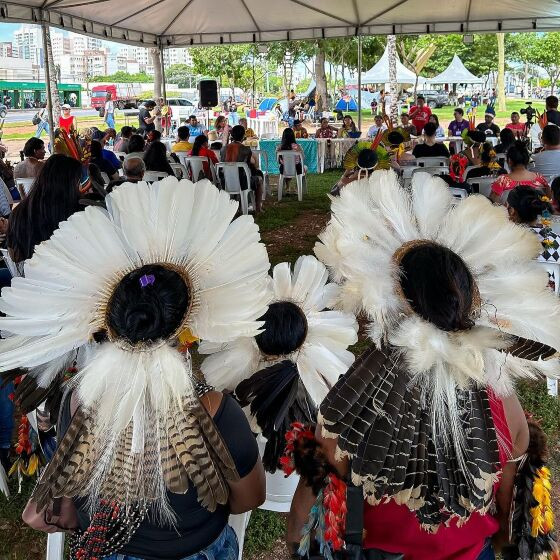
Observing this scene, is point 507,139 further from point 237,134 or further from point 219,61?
point 219,61

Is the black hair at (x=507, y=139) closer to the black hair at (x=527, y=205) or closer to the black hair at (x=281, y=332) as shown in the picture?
the black hair at (x=527, y=205)

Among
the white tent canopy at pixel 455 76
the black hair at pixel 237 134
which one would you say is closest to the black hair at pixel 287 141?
the black hair at pixel 237 134

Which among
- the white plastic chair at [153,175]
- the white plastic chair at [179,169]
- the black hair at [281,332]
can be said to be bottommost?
the white plastic chair at [179,169]

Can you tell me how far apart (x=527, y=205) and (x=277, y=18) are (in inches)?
326

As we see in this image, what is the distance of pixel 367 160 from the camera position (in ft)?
18.0

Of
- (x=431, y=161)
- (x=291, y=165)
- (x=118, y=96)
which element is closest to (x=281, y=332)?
(x=431, y=161)

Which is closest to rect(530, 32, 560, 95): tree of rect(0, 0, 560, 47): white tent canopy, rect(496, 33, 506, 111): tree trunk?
rect(496, 33, 506, 111): tree trunk

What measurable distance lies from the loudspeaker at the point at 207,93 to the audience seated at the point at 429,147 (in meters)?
9.05

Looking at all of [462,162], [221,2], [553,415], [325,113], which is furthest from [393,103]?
[553,415]

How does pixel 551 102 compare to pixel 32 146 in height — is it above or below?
above

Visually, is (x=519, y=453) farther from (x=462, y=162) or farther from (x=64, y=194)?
(x=462, y=162)

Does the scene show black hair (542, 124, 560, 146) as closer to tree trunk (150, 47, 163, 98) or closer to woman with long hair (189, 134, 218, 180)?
woman with long hair (189, 134, 218, 180)

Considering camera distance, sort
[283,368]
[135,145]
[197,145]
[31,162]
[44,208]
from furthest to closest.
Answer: [197,145] → [135,145] → [31,162] → [44,208] → [283,368]

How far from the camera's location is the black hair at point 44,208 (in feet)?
8.94
